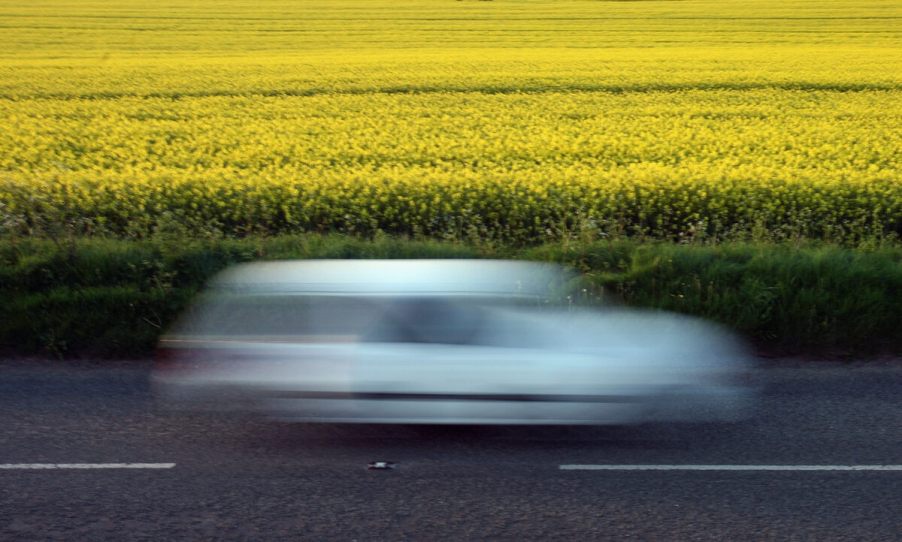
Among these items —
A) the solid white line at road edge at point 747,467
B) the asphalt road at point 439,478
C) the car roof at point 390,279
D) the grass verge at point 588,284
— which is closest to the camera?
the asphalt road at point 439,478

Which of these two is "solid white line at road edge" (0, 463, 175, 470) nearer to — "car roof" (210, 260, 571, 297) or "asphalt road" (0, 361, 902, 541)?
"asphalt road" (0, 361, 902, 541)

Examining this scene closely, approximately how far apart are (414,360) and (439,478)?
0.80m

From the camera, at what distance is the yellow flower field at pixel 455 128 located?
13.7 meters

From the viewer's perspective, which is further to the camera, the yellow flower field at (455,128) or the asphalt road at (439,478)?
the yellow flower field at (455,128)

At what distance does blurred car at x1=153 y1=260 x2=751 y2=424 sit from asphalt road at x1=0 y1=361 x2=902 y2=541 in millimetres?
232

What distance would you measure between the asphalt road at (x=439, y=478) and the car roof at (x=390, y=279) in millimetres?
914

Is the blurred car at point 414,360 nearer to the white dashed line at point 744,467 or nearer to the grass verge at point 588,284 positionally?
the white dashed line at point 744,467

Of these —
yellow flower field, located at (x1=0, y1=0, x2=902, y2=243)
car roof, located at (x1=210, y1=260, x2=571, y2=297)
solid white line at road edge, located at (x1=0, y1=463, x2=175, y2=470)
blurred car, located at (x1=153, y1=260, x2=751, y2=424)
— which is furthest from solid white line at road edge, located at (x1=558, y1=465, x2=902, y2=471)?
yellow flower field, located at (x1=0, y1=0, x2=902, y2=243)

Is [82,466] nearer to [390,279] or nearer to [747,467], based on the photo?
[390,279]

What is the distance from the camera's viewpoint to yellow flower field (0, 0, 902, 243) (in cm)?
1370

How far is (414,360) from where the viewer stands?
6258 mm

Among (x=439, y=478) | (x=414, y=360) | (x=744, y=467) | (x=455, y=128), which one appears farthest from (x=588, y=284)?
(x=455, y=128)

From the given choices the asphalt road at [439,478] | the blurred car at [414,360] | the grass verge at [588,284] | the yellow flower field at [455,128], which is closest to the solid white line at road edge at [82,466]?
the asphalt road at [439,478]

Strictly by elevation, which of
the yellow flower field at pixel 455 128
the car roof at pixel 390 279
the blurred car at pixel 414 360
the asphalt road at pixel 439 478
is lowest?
the asphalt road at pixel 439 478
